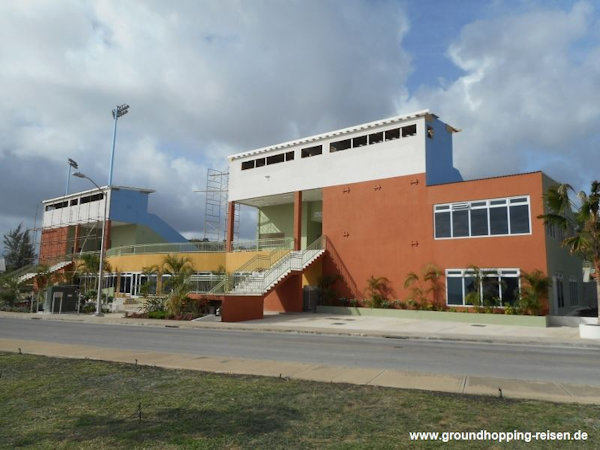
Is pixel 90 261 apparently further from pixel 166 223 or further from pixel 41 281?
pixel 166 223

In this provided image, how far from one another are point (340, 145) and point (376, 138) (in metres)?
2.91

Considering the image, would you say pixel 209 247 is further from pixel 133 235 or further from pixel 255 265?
pixel 133 235

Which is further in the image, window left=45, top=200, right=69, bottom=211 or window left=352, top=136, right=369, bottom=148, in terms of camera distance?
window left=45, top=200, right=69, bottom=211

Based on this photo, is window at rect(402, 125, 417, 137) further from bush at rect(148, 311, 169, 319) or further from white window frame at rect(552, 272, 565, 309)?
bush at rect(148, 311, 169, 319)

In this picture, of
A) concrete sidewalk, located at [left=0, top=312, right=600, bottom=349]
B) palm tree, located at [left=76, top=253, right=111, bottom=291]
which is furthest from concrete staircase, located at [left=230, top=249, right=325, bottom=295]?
palm tree, located at [left=76, top=253, right=111, bottom=291]

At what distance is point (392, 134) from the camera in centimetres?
3050

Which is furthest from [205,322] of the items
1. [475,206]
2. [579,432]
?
[579,432]

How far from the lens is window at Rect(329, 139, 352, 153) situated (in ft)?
107

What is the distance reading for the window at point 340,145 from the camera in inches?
1289

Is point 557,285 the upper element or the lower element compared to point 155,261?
lower

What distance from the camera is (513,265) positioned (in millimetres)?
24516

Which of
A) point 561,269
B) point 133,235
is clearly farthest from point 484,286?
point 133,235

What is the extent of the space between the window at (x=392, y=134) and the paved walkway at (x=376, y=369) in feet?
38.9

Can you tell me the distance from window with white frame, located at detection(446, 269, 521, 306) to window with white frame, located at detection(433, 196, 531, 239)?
6.79 feet
